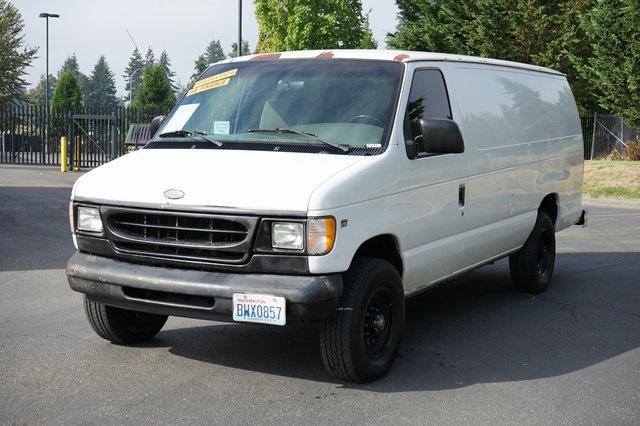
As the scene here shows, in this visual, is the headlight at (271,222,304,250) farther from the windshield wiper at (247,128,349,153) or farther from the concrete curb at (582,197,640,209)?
the concrete curb at (582,197,640,209)

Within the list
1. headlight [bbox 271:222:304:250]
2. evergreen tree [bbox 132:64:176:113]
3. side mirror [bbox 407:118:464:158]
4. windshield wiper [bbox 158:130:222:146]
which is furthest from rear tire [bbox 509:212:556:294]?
evergreen tree [bbox 132:64:176:113]

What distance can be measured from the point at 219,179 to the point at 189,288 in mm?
658

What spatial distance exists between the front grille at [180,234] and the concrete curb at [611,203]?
57.8 ft

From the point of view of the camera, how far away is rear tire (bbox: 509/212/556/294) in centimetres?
862

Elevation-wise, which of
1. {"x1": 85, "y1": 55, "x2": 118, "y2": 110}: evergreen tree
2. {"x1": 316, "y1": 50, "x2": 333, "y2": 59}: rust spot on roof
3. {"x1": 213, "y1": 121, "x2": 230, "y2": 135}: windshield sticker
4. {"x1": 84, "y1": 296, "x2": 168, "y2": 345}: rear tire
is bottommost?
{"x1": 84, "y1": 296, "x2": 168, "y2": 345}: rear tire

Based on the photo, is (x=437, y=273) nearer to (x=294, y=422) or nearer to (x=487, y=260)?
(x=487, y=260)

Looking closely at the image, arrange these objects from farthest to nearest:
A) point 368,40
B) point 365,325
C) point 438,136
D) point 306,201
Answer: point 368,40 → point 438,136 → point 365,325 → point 306,201

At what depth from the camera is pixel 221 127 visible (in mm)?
6363

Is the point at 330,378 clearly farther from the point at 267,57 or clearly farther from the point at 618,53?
the point at 618,53

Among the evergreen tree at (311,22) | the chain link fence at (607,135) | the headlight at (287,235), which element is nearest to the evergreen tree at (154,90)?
the evergreen tree at (311,22)

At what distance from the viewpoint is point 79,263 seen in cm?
573

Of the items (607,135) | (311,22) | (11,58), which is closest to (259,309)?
(607,135)

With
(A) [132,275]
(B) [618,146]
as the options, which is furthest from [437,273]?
(B) [618,146]

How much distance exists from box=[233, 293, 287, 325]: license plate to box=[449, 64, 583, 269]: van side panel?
2354 mm
